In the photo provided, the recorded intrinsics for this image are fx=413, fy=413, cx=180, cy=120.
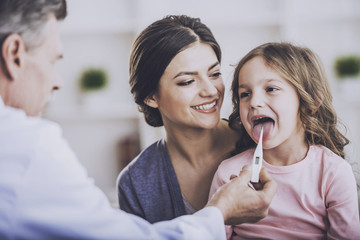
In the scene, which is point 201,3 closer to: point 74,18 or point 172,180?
point 74,18

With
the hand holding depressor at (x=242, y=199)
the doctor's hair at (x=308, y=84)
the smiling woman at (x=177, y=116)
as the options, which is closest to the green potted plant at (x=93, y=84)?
the smiling woman at (x=177, y=116)

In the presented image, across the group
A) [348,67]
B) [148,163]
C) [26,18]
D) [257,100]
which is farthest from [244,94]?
[348,67]

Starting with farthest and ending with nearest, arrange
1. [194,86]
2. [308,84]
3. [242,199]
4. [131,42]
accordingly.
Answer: [131,42] < [194,86] < [308,84] < [242,199]

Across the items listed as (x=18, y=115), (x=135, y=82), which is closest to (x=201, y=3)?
(x=135, y=82)

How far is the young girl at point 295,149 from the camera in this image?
135 cm

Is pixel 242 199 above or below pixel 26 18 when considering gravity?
below

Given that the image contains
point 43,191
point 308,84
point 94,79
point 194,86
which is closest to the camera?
point 43,191

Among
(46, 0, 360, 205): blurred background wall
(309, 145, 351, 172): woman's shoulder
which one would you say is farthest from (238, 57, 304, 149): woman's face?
(46, 0, 360, 205): blurred background wall

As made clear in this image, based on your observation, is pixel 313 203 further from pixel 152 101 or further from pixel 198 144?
pixel 152 101

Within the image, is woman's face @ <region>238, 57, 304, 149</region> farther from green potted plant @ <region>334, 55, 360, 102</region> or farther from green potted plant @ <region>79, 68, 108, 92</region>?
green potted plant @ <region>79, 68, 108, 92</region>

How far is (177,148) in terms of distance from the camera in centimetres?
177

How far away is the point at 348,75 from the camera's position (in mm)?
3141

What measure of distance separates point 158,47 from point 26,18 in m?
0.67

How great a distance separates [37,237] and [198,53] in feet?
3.04
